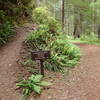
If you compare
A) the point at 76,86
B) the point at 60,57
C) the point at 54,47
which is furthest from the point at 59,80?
the point at 54,47

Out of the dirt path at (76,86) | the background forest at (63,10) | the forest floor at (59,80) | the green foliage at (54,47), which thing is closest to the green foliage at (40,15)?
the green foliage at (54,47)

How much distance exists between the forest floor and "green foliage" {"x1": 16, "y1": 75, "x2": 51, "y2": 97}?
0.21 meters

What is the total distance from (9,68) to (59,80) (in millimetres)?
2204

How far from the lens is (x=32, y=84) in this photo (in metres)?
5.14

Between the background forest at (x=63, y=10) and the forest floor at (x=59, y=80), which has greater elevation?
the background forest at (x=63, y=10)

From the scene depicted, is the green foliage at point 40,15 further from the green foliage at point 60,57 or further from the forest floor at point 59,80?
the forest floor at point 59,80

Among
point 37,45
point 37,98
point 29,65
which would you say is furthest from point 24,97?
point 37,45

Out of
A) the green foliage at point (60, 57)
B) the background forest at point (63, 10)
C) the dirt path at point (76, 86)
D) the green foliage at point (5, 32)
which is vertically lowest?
the dirt path at point (76, 86)

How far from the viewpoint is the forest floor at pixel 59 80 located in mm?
4949

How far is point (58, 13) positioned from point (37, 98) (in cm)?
2372

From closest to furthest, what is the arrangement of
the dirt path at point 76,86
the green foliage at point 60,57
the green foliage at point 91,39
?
the dirt path at point 76,86 < the green foliage at point 60,57 < the green foliage at point 91,39

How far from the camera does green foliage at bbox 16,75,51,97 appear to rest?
4963 mm

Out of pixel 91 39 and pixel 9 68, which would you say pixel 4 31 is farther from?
pixel 91 39

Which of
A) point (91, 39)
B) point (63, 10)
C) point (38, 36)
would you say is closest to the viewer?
point (38, 36)
